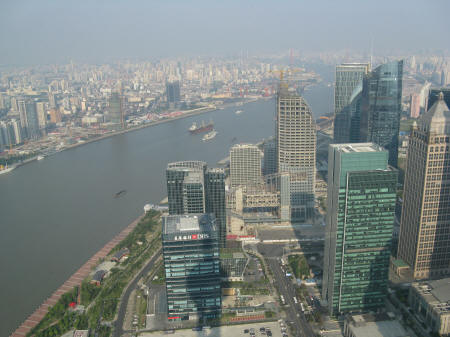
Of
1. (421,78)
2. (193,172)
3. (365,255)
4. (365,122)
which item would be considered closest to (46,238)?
(193,172)

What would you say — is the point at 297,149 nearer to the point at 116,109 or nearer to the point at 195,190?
the point at 195,190

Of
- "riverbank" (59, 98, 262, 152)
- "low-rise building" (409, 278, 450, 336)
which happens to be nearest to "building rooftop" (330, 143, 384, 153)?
"low-rise building" (409, 278, 450, 336)

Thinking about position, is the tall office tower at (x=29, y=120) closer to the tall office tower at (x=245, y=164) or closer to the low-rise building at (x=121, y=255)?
the tall office tower at (x=245, y=164)

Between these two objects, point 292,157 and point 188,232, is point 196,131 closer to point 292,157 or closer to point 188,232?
point 292,157

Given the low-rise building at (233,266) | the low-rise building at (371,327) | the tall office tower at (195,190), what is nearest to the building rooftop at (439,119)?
the low-rise building at (371,327)

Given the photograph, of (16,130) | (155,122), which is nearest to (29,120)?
(16,130)
